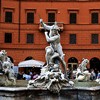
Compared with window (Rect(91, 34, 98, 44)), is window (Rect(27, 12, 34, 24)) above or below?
above

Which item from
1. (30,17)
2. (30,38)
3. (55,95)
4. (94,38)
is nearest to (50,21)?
(30,17)

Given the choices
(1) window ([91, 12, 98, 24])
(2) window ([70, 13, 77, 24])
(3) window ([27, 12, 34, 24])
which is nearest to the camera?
(3) window ([27, 12, 34, 24])

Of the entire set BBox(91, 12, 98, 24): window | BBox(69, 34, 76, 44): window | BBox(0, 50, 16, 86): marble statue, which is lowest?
BBox(0, 50, 16, 86): marble statue

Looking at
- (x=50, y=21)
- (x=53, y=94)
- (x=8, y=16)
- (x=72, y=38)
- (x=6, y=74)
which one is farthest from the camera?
(x=50, y=21)

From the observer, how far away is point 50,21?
46.6 metres

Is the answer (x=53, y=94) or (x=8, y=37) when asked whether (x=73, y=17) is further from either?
(x=53, y=94)

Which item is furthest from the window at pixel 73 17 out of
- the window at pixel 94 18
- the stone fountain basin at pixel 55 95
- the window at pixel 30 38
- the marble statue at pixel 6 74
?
the stone fountain basin at pixel 55 95

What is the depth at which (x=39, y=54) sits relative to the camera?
45.8 meters

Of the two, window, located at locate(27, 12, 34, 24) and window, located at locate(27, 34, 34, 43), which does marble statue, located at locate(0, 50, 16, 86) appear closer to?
window, located at locate(27, 34, 34, 43)

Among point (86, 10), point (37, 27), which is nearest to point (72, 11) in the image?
point (86, 10)

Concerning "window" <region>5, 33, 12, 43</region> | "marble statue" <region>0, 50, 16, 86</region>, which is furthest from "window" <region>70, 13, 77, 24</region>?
"marble statue" <region>0, 50, 16, 86</region>

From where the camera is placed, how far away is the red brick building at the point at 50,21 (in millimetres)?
45688

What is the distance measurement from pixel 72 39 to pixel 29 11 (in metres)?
6.44

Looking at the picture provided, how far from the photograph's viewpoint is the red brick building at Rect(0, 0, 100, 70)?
1799 inches
